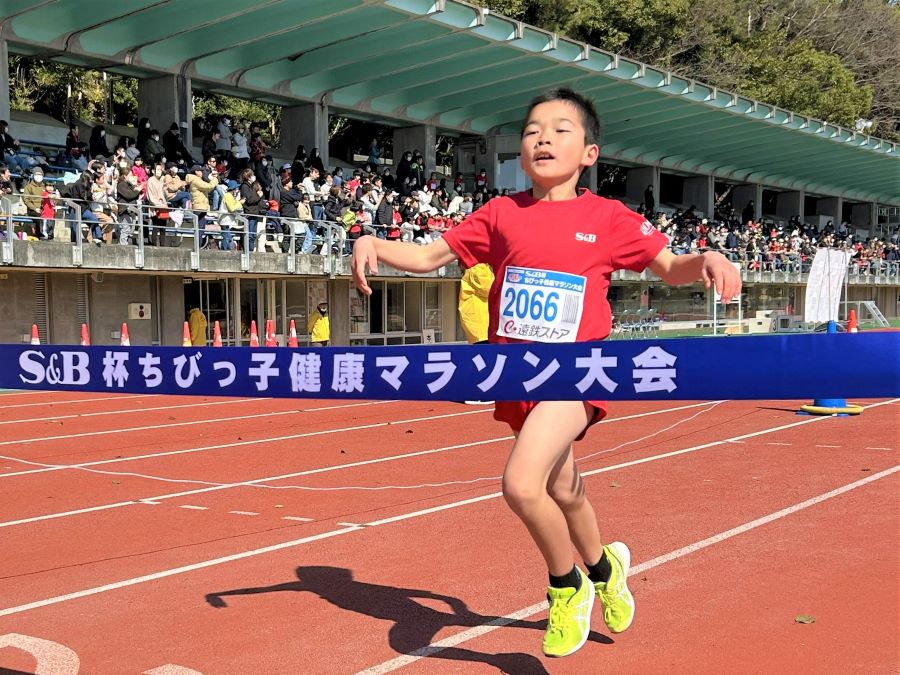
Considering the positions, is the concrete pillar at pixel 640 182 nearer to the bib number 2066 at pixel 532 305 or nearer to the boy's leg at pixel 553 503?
the bib number 2066 at pixel 532 305

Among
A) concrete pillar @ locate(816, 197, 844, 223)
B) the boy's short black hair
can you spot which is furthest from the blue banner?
concrete pillar @ locate(816, 197, 844, 223)

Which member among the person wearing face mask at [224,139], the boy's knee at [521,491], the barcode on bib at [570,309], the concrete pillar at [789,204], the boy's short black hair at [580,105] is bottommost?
the boy's knee at [521,491]

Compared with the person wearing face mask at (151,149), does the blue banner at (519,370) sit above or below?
below

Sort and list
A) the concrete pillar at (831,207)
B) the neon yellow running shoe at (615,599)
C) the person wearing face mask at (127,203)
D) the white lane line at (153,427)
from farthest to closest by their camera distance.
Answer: the concrete pillar at (831,207) < the person wearing face mask at (127,203) < the white lane line at (153,427) < the neon yellow running shoe at (615,599)

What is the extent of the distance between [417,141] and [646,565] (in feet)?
100

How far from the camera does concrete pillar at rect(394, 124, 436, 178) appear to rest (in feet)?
117

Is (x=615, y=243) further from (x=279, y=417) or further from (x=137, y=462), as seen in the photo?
(x=279, y=417)

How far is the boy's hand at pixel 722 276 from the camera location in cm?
335

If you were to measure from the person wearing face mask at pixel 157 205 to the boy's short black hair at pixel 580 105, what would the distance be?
17924 millimetres

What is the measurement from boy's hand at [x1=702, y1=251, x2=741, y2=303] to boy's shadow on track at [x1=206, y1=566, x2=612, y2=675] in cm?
214

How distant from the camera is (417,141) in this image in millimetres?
35938

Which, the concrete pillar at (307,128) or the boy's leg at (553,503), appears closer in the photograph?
the boy's leg at (553,503)

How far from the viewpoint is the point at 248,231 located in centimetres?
2345

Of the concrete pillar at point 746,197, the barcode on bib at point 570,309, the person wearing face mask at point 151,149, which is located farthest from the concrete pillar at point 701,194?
the barcode on bib at point 570,309
